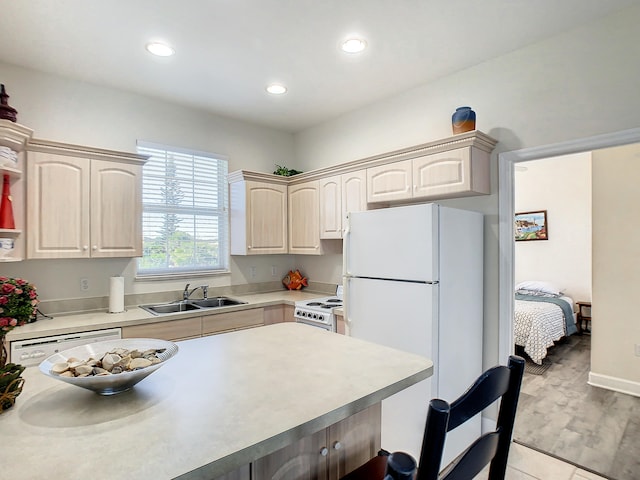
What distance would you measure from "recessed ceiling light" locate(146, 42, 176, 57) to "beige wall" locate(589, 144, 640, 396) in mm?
4172

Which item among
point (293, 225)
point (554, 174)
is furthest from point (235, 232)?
point (554, 174)

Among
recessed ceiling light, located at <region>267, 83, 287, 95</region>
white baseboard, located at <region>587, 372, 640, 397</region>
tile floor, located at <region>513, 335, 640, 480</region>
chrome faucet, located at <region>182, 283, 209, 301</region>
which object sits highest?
recessed ceiling light, located at <region>267, 83, 287, 95</region>

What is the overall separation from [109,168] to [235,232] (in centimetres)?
137

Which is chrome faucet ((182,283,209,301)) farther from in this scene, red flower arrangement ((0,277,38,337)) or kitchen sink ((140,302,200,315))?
red flower arrangement ((0,277,38,337))

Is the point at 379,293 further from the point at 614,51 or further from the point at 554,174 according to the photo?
the point at 554,174

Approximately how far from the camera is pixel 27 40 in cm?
244

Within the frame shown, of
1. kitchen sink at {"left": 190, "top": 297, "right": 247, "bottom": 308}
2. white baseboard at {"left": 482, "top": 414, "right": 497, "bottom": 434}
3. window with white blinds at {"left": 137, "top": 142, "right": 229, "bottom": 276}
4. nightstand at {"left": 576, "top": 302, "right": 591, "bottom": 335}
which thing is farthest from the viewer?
nightstand at {"left": 576, "top": 302, "right": 591, "bottom": 335}

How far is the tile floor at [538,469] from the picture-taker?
230cm

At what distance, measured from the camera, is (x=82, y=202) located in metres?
2.80

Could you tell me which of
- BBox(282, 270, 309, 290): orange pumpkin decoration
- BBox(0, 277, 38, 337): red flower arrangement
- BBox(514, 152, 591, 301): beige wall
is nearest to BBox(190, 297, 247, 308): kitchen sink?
BBox(282, 270, 309, 290): orange pumpkin decoration

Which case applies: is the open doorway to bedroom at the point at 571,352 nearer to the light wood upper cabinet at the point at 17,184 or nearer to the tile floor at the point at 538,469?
the tile floor at the point at 538,469

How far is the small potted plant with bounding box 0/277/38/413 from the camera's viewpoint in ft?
3.30

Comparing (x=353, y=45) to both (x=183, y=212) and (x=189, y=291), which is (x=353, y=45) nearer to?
(x=183, y=212)

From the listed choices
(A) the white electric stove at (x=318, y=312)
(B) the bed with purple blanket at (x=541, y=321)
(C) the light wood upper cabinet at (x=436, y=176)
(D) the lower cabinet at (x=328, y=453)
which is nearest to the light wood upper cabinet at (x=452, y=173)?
(C) the light wood upper cabinet at (x=436, y=176)
